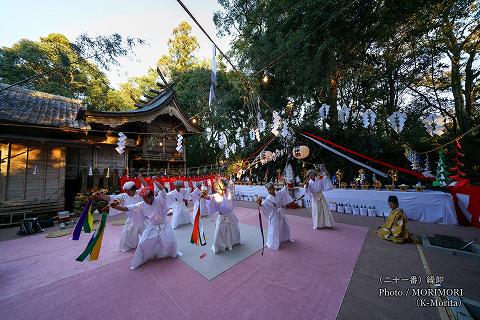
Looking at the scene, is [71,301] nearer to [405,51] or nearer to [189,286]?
[189,286]

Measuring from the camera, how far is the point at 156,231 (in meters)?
4.29

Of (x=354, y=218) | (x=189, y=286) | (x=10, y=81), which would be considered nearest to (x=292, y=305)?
(x=189, y=286)

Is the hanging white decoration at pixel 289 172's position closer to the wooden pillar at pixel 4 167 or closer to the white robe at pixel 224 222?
the white robe at pixel 224 222

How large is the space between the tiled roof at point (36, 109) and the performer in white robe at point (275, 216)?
958 cm

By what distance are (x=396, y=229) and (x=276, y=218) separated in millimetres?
3125

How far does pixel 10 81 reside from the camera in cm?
1508

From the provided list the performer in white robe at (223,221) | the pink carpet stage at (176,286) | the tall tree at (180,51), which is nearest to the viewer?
the pink carpet stage at (176,286)

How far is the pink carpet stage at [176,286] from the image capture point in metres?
2.69

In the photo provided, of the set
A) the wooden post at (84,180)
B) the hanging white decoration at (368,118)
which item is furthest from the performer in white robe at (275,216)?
the wooden post at (84,180)

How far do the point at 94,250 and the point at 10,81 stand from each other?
21111mm

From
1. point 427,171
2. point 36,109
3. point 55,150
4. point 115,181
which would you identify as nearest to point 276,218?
point 427,171

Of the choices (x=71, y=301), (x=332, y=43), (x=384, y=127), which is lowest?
(x=71, y=301)

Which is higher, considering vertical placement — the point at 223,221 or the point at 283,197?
the point at 283,197

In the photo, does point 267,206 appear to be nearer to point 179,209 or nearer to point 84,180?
point 179,209
